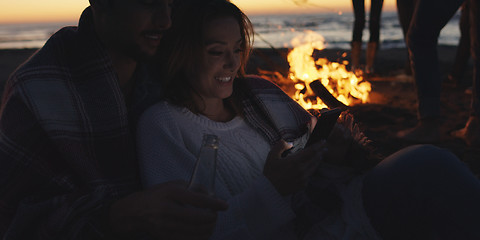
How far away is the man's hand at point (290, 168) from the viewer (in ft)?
5.49

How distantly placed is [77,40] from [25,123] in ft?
1.66

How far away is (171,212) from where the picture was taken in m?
1.29

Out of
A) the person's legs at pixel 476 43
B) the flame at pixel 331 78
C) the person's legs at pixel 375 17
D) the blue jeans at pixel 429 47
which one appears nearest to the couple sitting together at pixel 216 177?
the blue jeans at pixel 429 47

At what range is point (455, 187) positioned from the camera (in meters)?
1.68

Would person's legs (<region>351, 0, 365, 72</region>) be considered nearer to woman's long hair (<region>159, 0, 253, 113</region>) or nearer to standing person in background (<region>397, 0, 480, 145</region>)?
standing person in background (<region>397, 0, 480, 145</region>)

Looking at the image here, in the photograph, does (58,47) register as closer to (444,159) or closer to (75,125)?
(75,125)

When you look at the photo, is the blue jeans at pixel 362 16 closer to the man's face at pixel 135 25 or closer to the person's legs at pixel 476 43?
the person's legs at pixel 476 43

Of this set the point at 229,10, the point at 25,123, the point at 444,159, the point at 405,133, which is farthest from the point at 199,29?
Result: the point at 405,133

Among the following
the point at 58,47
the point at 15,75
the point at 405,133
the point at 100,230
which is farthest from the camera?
the point at 405,133

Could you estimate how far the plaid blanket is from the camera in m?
1.53

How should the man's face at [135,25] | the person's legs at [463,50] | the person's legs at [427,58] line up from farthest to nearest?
the person's legs at [463,50] → the person's legs at [427,58] → the man's face at [135,25]

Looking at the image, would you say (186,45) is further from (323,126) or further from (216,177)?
(323,126)

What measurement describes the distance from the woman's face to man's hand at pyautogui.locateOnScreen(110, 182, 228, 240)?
0.95m

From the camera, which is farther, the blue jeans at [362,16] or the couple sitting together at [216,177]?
the blue jeans at [362,16]
